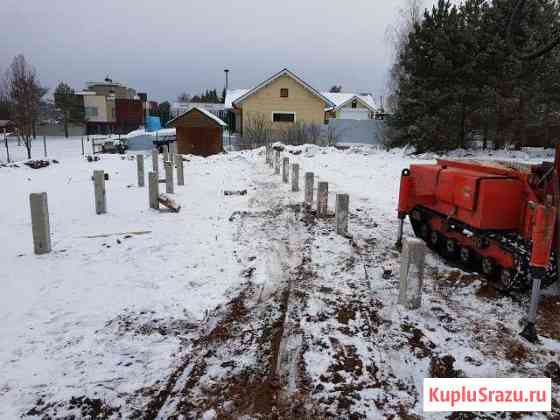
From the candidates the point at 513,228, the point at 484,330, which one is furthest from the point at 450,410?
the point at 513,228

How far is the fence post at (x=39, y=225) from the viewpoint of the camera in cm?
626

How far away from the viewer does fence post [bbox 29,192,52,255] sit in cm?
626

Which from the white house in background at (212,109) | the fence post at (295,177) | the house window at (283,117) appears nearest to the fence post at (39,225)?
the fence post at (295,177)

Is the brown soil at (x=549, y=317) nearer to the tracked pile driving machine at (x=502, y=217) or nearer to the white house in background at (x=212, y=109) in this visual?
the tracked pile driving machine at (x=502, y=217)

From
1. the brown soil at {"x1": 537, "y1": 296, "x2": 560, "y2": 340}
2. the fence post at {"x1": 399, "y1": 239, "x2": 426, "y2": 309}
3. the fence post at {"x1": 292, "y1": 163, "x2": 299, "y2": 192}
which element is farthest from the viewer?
the fence post at {"x1": 292, "y1": 163, "x2": 299, "y2": 192}

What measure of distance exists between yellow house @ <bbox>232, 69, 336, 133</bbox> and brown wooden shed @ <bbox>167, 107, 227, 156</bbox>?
7.35m

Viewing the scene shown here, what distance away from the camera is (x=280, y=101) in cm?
3572

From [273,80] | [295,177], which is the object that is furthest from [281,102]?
[295,177]

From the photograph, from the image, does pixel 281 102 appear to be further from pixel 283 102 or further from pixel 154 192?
pixel 154 192

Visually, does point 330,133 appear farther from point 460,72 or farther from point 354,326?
point 354,326

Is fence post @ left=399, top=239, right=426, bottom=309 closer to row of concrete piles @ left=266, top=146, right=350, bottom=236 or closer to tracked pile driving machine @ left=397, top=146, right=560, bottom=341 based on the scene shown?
tracked pile driving machine @ left=397, top=146, right=560, bottom=341

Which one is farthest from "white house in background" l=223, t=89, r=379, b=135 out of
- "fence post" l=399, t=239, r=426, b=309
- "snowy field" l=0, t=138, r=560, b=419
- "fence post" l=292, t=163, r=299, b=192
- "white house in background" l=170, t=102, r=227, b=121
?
"fence post" l=399, t=239, r=426, b=309

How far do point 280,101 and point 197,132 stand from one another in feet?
34.1

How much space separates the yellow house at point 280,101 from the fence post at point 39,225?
29692mm
